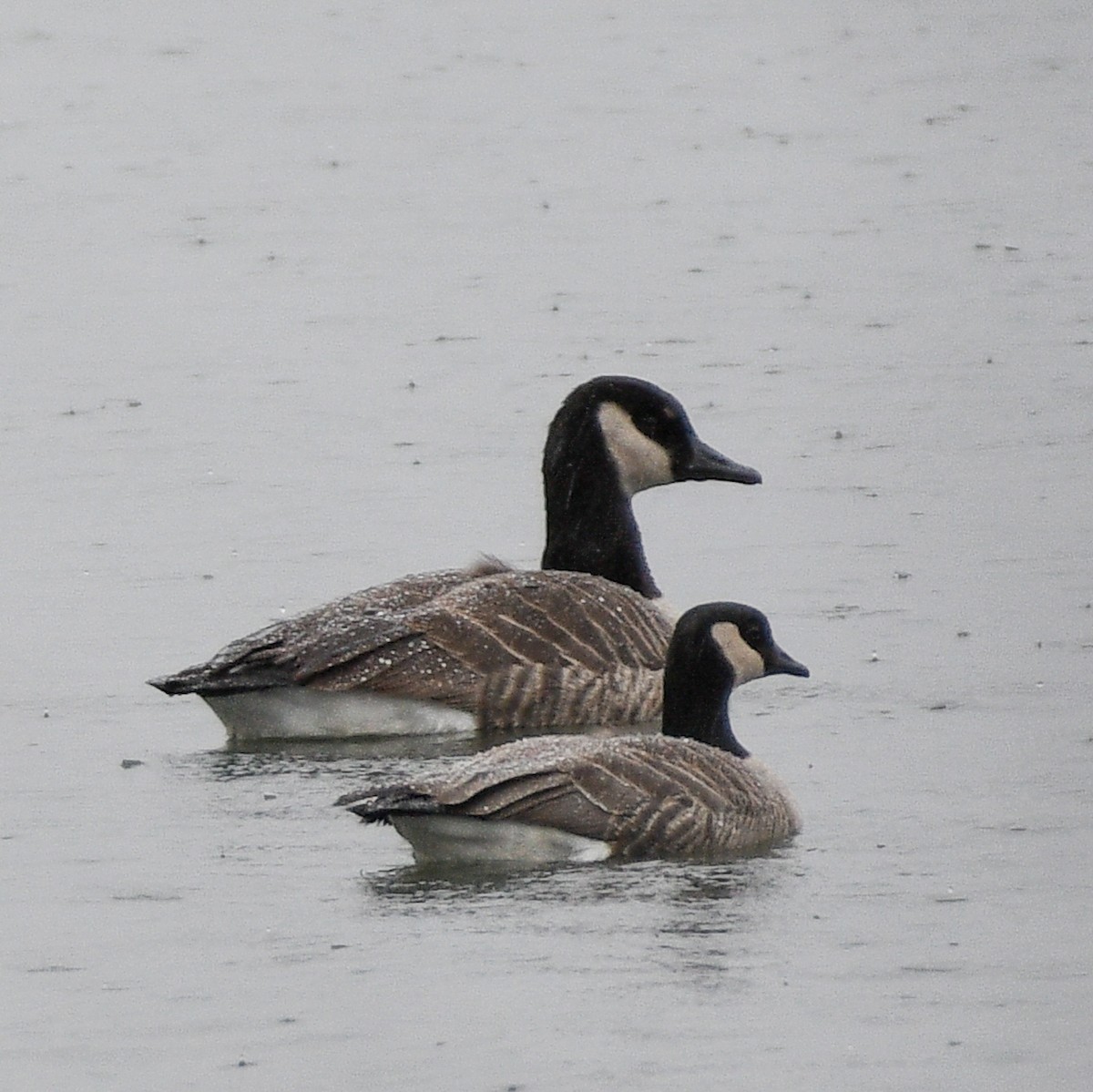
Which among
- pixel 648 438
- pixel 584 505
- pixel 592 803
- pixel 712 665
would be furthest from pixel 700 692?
pixel 648 438

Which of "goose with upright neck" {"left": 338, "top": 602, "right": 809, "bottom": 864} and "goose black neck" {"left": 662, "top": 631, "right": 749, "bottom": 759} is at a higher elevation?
"goose black neck" {"left": 662, "top": 631, "right": 749, "bottom": 759}

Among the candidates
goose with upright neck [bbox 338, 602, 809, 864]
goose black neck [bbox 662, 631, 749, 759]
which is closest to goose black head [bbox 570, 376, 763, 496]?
goose black neck [bbox 662, 631, 749, 759]

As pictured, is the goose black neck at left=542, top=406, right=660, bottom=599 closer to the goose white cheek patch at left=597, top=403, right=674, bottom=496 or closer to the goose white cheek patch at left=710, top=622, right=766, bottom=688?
the goose white cheek patch at left=597, top=403, right=674, bottom=496

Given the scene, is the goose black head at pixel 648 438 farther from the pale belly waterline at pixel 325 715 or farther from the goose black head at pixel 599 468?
the pale belly waterline at pixel 325 715

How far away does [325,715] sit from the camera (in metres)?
10.5

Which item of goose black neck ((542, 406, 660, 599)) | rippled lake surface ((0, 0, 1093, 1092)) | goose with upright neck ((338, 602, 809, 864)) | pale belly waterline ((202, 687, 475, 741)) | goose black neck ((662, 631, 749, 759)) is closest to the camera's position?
rippled lake surface ((0, 0, 1093, 1092))

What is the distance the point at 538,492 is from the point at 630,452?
1739 mm

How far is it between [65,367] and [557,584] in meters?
5.40

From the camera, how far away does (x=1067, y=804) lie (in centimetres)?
913

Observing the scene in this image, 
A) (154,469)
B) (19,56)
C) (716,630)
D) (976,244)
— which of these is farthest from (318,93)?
(716,630)

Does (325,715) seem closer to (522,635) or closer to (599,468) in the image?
(522,635)

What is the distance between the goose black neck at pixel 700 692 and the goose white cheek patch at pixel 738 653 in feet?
0.16

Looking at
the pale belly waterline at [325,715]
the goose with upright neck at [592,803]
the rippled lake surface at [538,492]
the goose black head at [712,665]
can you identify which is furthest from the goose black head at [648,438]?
the goose with upright neck at [592,803]

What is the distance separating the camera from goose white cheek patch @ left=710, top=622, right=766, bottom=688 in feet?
31.2
